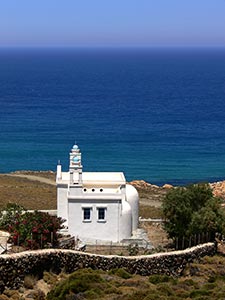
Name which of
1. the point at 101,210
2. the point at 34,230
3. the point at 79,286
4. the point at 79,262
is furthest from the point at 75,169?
the point at 79,286

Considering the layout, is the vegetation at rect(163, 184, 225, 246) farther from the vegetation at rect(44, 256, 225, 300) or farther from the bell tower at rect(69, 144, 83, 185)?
the bell tower at rect(69, 144, 83, 185)

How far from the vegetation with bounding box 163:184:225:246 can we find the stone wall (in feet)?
3.50

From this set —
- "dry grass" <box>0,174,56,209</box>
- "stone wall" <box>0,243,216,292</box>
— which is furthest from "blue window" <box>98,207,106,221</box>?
"dry grass" <box>0,174,56,209</box>

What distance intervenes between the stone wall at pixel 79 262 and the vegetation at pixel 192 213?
1067mm

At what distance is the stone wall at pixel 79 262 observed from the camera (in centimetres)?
2761

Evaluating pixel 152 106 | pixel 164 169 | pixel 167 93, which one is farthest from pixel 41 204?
pixel 167 93

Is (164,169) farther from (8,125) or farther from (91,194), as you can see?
(91,194)

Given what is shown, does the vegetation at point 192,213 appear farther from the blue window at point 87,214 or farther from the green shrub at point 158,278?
the green shrub at point 158,278

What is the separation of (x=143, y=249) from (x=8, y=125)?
8847 cm

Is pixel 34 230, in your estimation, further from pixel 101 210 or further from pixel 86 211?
pixel 101 210

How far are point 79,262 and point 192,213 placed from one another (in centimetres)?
723

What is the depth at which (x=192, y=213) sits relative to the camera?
3478 centimetres

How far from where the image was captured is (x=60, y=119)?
419 feet

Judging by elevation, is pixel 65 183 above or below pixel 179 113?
below
